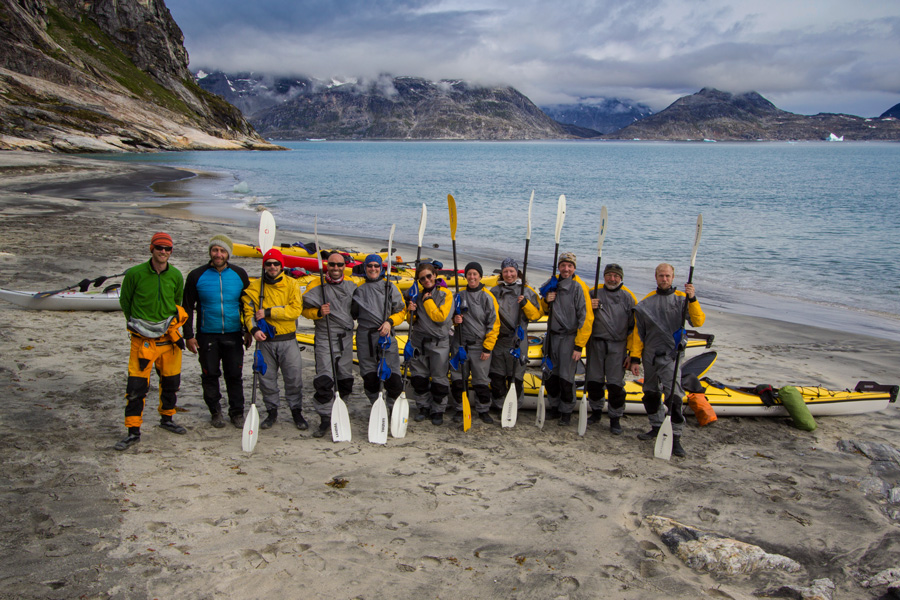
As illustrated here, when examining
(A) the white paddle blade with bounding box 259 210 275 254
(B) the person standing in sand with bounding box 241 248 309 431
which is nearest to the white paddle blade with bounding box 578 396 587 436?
(B) the person standing in sand with bounding box 241 248 309 431

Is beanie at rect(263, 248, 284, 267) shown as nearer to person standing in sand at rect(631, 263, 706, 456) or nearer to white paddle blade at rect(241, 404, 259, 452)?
white paddle blade at rect(241, 404, 259, 452)

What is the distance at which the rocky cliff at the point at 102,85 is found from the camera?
189 feet

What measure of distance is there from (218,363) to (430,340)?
88.4 inches

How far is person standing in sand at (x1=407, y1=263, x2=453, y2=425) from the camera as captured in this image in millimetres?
6285

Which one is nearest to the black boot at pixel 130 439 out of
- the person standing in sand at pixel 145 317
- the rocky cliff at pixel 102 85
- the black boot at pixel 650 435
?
the person standing in sand at pixel 145 317

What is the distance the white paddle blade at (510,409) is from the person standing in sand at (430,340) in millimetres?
690

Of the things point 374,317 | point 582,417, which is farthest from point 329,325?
point 582,417

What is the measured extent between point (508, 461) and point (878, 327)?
11.5 meters

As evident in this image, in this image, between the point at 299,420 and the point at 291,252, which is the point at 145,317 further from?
the point at 291,252

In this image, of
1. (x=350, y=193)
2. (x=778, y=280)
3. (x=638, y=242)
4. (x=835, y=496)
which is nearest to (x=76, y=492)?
(x=835, y=496)

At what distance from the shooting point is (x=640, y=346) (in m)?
6.32

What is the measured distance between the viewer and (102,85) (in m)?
78.4

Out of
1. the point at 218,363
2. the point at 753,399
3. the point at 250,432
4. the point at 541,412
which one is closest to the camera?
the point at 250,432

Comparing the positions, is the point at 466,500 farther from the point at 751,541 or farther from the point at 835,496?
the point at 835,496
